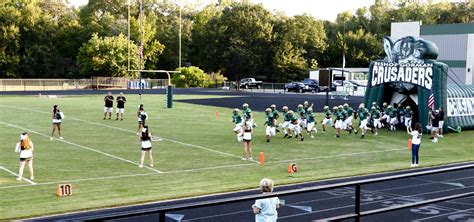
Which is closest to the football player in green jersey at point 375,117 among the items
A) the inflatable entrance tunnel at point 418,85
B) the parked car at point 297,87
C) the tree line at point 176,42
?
the inflatable entrance tunnel at point 418,85

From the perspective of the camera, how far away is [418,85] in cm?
3144

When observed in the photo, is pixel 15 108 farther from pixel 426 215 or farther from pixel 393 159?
pixel 426 215

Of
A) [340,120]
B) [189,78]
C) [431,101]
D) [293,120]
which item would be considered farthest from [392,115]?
[189,78]

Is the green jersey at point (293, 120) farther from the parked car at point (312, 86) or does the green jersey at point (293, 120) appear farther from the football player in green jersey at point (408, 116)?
the parked car at point (312, 86)

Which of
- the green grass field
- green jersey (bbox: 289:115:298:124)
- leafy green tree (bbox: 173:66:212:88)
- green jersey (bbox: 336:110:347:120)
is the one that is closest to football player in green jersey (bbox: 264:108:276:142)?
the green grass field

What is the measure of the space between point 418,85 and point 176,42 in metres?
61.0

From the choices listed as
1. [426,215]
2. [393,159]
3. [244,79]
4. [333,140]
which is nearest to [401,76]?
[333,140]

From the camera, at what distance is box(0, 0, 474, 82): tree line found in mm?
79500

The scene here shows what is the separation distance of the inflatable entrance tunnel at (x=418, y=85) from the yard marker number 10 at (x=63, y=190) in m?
21.6

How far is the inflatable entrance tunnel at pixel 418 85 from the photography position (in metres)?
30.7

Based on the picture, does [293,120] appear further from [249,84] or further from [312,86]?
[249,84]

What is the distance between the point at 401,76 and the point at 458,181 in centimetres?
1549

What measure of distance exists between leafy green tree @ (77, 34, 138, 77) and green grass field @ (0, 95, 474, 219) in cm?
4414

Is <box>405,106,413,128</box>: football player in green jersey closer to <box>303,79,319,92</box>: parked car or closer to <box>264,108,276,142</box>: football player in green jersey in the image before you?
<box>264,108,276,142</box>: football player in green jersey
